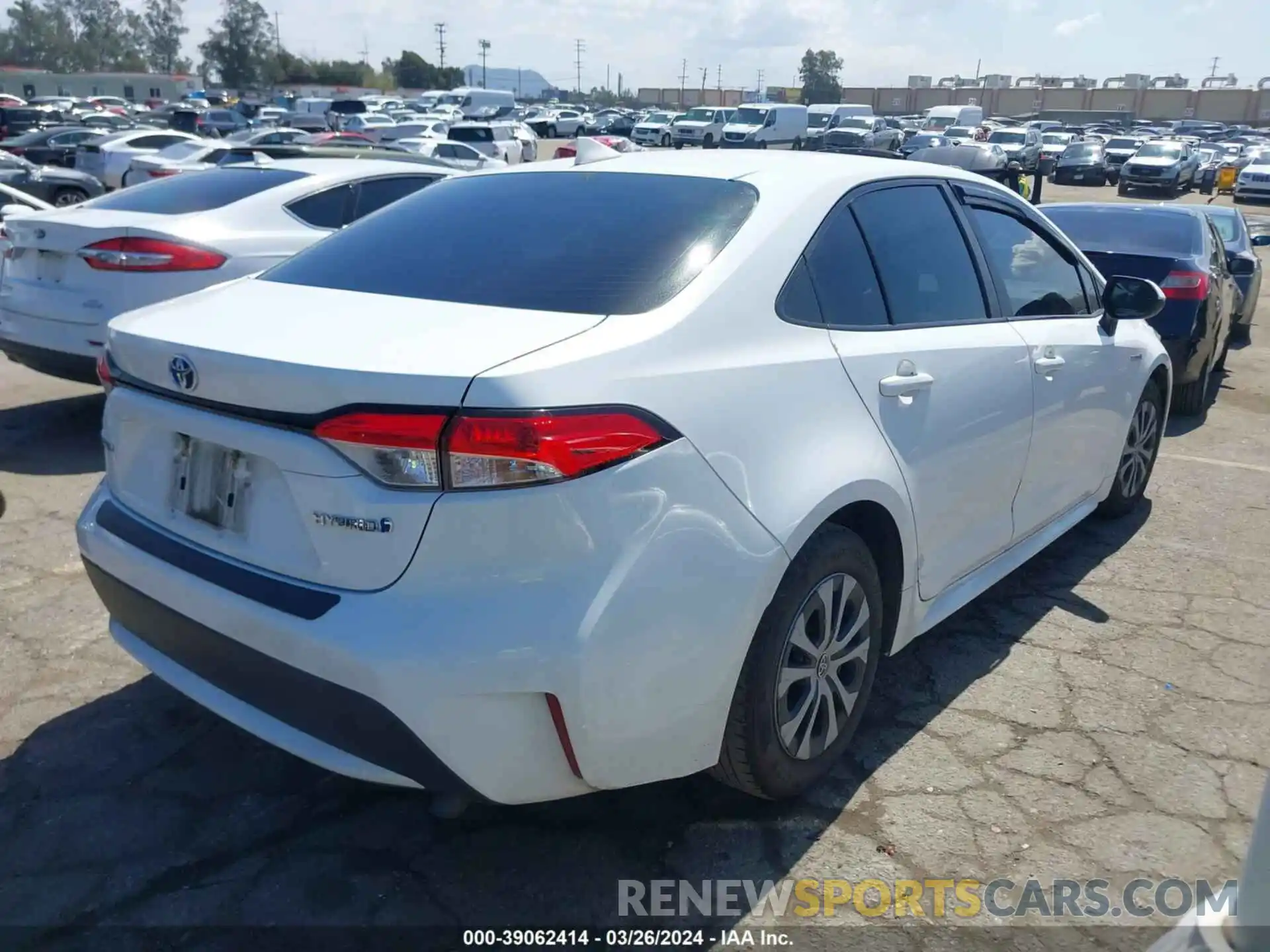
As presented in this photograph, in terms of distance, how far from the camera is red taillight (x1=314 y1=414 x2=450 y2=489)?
210 cm

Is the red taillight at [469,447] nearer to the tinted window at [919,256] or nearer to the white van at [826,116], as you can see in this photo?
the tinted window at [919,256]

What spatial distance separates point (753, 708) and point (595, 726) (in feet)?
1.67

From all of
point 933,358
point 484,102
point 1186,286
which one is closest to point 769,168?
point 933,358

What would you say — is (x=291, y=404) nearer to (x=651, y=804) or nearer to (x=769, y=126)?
(x=651, y=804)

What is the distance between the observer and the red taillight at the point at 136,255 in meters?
5.75

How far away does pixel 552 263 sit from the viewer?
275 centimetres

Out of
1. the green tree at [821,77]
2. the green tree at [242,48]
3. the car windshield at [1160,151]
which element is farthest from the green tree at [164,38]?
the car windshield at [1160,151]

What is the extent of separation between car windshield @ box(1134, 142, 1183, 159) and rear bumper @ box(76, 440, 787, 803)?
35.1m

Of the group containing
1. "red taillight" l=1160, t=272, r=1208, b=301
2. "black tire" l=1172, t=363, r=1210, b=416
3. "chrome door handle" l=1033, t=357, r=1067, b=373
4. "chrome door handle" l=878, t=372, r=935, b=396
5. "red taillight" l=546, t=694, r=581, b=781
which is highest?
"chrome door handle" l=878, t=372, r=935, b=396

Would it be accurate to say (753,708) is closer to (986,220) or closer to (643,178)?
(643,178)

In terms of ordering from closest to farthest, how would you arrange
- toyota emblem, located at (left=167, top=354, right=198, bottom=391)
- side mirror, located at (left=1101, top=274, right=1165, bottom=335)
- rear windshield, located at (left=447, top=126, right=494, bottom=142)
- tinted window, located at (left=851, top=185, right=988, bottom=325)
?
toyota emblem, located at (left=167, top=354, right=198, bottom=391) → tinted window, located at (left=851, top=185, right=988, bottom=325) → side mirror, located at (left=1101, top=274, right=1165, bottom=335) → rear windshield, located at (left=447, top=126, right=494, bottom=142)

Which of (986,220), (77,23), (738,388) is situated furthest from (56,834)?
(77,23)

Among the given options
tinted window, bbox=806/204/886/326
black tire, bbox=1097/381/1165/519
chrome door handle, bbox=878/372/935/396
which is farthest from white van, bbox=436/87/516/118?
chrome door handle, bbox=878/372/935/396

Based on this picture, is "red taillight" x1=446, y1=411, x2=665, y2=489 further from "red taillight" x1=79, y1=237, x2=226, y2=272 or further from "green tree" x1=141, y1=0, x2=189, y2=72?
"green tree" x1=141, y1=0, x2=189, y2=72
